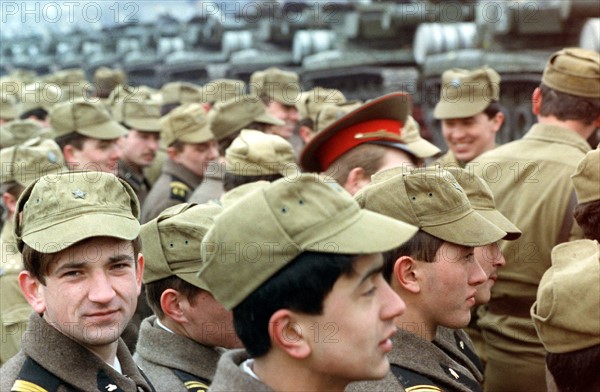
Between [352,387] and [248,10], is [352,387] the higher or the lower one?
the higher one

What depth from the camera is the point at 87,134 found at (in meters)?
8.32

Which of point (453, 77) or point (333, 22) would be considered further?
point (333, 22)

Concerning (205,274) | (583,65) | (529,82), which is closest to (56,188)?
(205,274)

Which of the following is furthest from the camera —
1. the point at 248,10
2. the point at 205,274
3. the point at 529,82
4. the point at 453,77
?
the point at 248,10

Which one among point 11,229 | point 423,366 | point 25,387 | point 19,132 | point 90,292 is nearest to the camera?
point 25,387

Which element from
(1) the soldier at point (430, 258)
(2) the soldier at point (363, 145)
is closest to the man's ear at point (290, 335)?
(1) the soldier at point (430, 258)

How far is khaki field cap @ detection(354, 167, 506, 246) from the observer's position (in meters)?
3.83

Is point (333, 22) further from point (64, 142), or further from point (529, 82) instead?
point (64, 142)

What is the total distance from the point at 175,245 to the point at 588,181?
1.57 meters

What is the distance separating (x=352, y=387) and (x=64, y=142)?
5415 millimetres

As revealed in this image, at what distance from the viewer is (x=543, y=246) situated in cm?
565

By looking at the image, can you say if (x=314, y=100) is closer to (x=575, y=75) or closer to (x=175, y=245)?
(x=575, y=75)

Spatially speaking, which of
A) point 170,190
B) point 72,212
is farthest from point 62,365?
point 170,190

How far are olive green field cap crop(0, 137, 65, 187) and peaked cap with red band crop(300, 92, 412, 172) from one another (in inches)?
61.8
